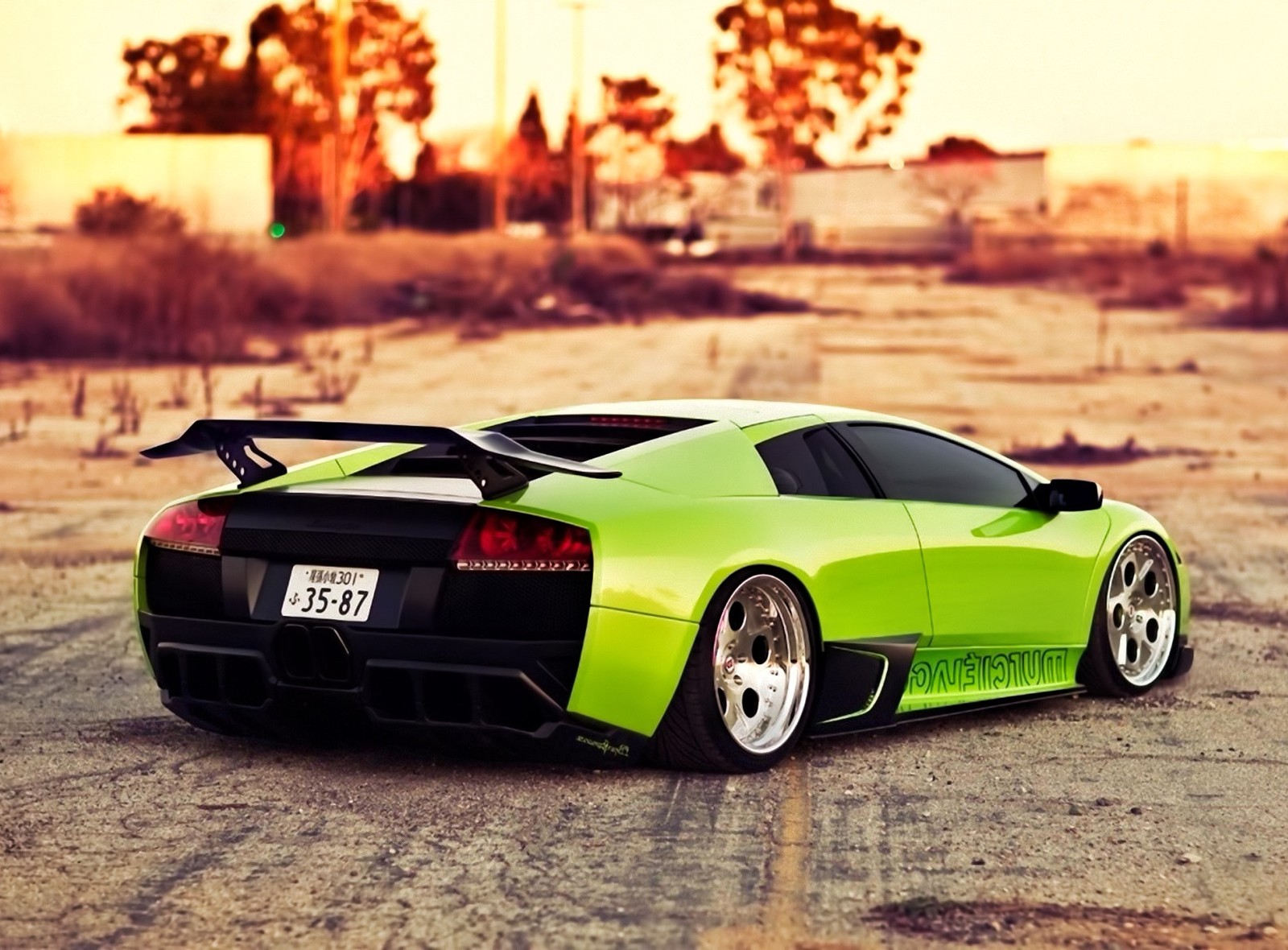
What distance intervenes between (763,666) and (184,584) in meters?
1.78

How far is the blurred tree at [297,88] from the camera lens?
304 feet

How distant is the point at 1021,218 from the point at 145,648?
3706 inches

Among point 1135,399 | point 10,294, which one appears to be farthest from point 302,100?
point 1135,399

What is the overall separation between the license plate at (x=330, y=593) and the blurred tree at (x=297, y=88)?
80731 mm

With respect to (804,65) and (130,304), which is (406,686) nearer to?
(130,304)

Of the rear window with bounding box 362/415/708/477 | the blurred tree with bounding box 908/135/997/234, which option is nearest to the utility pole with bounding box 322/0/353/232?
the blurred tree with bounding box 908/135/997/234

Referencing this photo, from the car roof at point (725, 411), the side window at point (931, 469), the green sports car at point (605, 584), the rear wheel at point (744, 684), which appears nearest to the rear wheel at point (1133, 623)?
the green sports car at point (605, 584)

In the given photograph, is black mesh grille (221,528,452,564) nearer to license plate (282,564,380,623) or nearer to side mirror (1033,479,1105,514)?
license plate (282,564,380,623)

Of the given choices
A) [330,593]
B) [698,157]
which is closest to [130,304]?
[330,593]

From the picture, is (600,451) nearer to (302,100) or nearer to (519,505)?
(519,505)

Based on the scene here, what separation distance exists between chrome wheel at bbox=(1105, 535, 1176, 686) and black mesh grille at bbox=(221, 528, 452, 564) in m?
3.09

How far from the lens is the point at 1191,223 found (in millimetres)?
96812

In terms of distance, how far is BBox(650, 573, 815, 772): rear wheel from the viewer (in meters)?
7.01

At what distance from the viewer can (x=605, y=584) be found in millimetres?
6727
